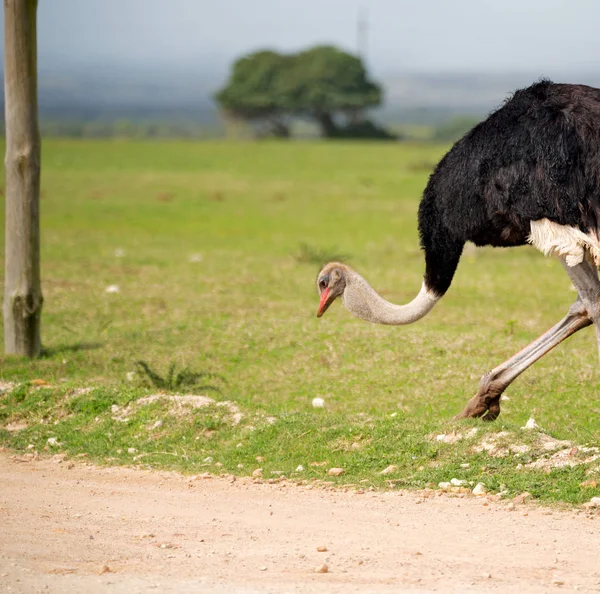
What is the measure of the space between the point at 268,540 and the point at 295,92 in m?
73.6

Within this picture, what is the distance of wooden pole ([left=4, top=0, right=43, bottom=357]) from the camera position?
945 centimetres

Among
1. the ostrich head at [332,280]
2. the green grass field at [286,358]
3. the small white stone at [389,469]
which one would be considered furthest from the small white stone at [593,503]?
the ostrich head at [332,280]

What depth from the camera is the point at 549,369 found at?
9.12m

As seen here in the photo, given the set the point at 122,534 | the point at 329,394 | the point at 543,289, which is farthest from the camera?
the point at 543,289

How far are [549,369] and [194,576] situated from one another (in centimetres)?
479

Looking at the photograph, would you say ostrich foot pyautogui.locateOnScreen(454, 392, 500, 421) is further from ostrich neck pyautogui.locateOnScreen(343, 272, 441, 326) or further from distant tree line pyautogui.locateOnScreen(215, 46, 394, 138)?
distant tree line pyautogui.locateOnScreen(215, 46, 394, 138)

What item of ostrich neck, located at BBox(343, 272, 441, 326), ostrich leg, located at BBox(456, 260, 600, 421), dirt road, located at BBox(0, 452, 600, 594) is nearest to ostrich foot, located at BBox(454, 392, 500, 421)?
ostrich leg, located at BBox(456, 260, 600, 421)

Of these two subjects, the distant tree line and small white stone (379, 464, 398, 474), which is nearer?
small white stone (379, 464, 398, 474)

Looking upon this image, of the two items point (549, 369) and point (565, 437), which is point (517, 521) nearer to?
point (565, 437)

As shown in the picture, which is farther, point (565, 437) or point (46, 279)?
point (46, 279)

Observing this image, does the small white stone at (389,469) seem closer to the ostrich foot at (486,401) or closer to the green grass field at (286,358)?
the green grass field at (286,358)

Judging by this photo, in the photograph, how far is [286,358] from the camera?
9.66 metres

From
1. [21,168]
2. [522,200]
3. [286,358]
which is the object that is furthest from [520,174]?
[21,168]

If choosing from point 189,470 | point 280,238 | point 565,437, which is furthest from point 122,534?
point 280,238
